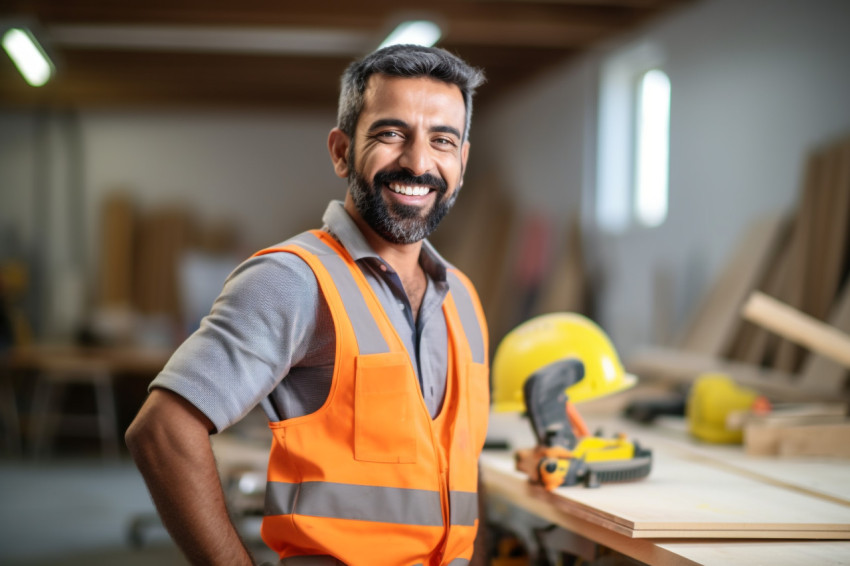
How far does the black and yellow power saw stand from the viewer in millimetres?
2266

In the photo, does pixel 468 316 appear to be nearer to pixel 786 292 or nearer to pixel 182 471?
pixel 182 471

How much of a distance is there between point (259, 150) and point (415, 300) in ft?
35.9

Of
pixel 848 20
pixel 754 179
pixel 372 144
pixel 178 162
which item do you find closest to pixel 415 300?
pixel 372 144

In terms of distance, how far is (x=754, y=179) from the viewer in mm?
5832

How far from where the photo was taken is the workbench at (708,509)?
1843 mm

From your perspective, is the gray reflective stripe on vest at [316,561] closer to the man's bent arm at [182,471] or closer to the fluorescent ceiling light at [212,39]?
the man's bent arm at [182,471]

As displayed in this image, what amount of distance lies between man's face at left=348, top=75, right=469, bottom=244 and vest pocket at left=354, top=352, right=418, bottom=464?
1.05 feet

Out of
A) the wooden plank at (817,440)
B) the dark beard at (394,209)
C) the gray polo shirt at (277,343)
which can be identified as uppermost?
the dark beard at (394,209)

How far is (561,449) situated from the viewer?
7.54 ft

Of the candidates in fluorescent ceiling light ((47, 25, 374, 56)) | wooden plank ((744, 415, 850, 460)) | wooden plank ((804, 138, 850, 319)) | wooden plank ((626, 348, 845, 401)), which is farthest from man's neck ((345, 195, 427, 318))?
fluorescent ceiling light ((47, 25, 374, 56))

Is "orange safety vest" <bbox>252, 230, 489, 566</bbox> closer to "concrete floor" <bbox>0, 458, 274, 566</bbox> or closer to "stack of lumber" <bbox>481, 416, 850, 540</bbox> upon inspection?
"stack of lumber" <bbox>481, 416, 850, 540</bbox>

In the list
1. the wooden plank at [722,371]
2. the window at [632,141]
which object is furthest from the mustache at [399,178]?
the window at [632,141]

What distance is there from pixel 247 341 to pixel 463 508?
24.5 inches

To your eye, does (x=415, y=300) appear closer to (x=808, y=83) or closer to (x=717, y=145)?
(x=808, y=83)
